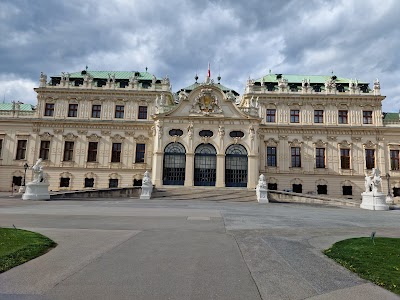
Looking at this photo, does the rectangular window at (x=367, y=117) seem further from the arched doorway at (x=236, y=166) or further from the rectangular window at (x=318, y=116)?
the arched doorway at (x=236, y=166)

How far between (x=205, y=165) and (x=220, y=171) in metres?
2.25

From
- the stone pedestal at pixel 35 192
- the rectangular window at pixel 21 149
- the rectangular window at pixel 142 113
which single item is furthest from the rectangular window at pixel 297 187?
the rectangular window at pixel 21 149

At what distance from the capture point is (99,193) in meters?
31.7

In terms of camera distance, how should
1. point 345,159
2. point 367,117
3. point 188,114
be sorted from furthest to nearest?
1. point 367,117
2. point 345,159
3. point 188,114

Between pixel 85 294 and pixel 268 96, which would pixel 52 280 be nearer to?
pixel 85 294

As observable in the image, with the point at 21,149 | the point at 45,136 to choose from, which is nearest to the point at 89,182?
the point at 45,136

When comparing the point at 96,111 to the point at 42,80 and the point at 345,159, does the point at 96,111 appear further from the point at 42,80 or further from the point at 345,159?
the point at 345,159

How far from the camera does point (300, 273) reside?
593cm

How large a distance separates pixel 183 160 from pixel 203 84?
11.1 m

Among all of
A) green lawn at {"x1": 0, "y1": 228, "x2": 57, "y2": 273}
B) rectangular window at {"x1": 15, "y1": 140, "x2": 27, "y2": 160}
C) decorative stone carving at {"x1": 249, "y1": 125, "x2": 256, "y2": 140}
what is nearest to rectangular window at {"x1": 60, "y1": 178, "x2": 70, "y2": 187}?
rectangular window at {"x1": 15, "y1": 140, "x2": 27, "y2": 160}

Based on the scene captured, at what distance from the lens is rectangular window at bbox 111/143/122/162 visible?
43938 millimetres

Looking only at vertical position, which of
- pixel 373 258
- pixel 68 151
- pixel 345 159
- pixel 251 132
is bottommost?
pixel 373 258

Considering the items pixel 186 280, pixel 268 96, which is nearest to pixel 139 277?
pixel 186 280

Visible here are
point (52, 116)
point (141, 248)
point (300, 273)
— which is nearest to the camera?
point (300, 273)
